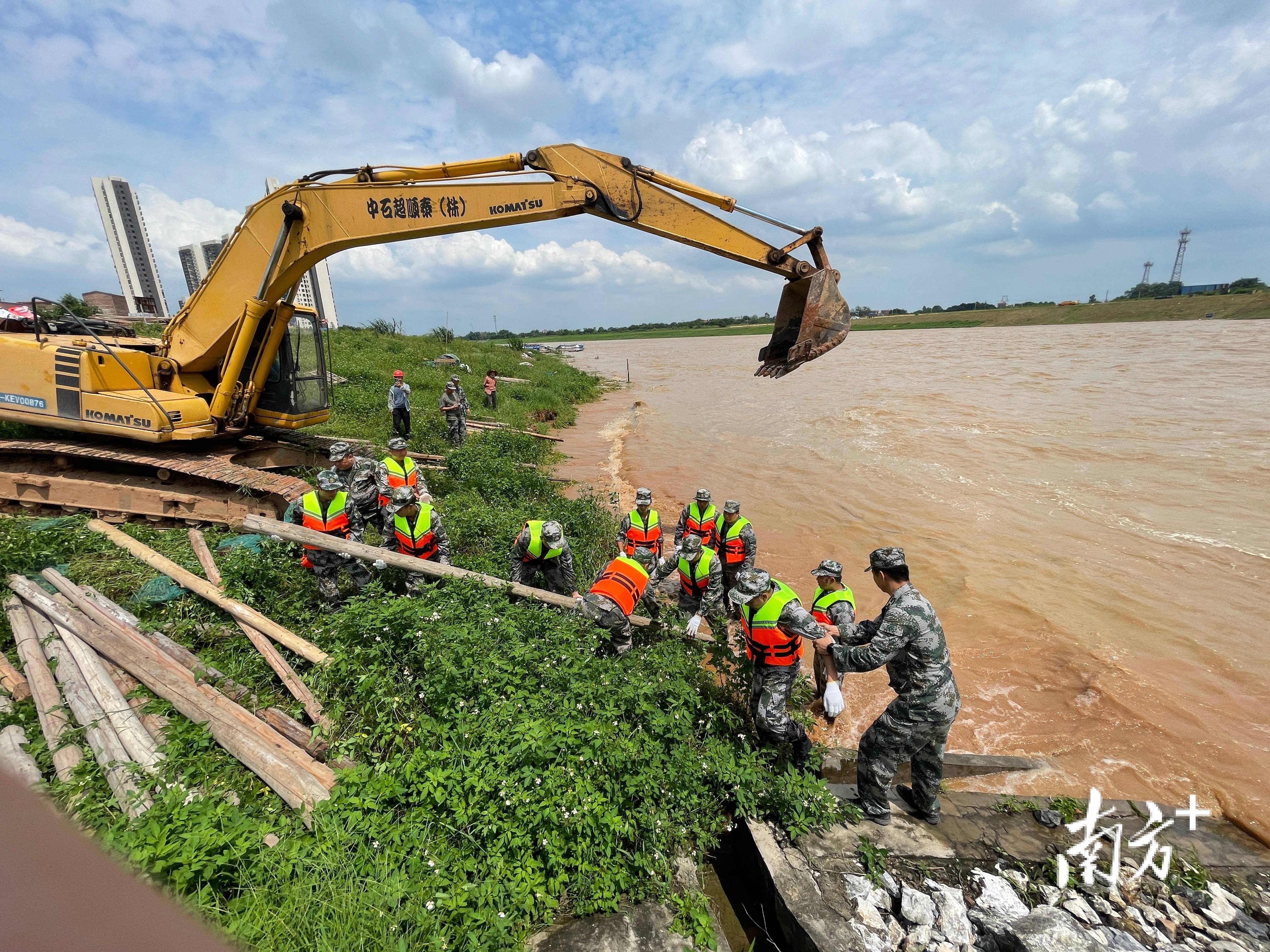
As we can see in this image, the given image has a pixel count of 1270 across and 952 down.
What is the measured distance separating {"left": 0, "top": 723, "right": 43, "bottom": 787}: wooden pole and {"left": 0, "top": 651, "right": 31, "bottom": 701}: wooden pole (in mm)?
343

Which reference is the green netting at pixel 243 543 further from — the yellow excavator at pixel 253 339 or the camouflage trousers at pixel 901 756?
the camouflage trousers at pixel 901 756

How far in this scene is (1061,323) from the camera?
2452 inches

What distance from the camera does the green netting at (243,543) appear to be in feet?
19.9

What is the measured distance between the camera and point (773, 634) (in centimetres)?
432

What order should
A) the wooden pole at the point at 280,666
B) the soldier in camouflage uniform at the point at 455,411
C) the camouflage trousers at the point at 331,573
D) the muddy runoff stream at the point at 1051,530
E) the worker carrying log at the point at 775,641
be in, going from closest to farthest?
the wooden pole at the point at 280,666 → the worker carrying log at the point at 775,641 → the muddy runoff stream at the point at 1051,530 → the camouflage trousers at the point at 331,573 → the soldier in camouflage uniform at the point at 455,411

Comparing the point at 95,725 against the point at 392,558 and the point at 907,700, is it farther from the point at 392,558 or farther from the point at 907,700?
the point at 907,700

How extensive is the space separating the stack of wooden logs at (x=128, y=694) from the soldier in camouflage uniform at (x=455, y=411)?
7.41 metres

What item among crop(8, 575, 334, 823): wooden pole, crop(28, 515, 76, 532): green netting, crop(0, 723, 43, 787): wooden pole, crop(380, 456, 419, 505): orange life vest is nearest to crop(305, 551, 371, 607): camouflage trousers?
crop(380, 456, 419, 505): orange life vest

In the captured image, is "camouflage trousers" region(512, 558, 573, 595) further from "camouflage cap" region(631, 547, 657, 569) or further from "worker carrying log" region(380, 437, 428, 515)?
"worker carrying log" region(380, 437, 428, 515)

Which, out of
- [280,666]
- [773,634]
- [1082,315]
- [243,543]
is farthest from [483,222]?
[1082,315]

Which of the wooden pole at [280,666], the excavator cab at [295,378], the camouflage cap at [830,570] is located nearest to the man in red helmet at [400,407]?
the excavator cab at [295,378]

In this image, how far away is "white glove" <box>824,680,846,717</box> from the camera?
4445 millimetres

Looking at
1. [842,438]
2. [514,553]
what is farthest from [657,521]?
[842,438]

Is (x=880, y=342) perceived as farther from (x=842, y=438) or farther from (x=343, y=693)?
(x=343, y=693)
